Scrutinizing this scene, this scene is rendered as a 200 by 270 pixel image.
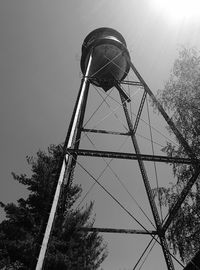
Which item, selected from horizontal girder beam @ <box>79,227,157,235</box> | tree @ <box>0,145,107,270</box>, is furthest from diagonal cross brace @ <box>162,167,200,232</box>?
tree @ <box>0,145,107,270</box>

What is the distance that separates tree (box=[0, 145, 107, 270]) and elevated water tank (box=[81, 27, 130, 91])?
272cm

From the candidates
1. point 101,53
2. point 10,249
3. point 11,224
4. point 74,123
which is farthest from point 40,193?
point 74,123

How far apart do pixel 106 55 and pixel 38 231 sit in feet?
17.5

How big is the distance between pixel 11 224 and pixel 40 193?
136 cm

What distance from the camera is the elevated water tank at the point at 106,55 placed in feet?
27.3

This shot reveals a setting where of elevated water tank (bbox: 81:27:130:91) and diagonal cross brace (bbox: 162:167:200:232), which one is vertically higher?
elevated water tank (bbox: 81:27:130:91)

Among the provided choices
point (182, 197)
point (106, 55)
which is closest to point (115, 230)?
point (182, 197)

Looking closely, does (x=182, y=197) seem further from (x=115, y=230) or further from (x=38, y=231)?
(x=38, y=231)

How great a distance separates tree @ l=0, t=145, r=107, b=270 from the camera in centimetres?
768

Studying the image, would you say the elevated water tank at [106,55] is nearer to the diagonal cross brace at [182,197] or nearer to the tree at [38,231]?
the tree at [38,231]

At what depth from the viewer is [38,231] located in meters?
8.30

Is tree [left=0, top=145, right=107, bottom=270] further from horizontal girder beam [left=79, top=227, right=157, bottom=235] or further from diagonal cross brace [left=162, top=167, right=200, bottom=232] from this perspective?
diagonal cross brace [left=162, top=167, right=200, bottom=232]

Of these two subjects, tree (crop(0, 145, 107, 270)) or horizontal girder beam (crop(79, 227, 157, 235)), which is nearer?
horizontal girder beam (crop(79, 227, 157, 235))

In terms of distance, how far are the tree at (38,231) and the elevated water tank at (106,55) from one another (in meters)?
2.72
